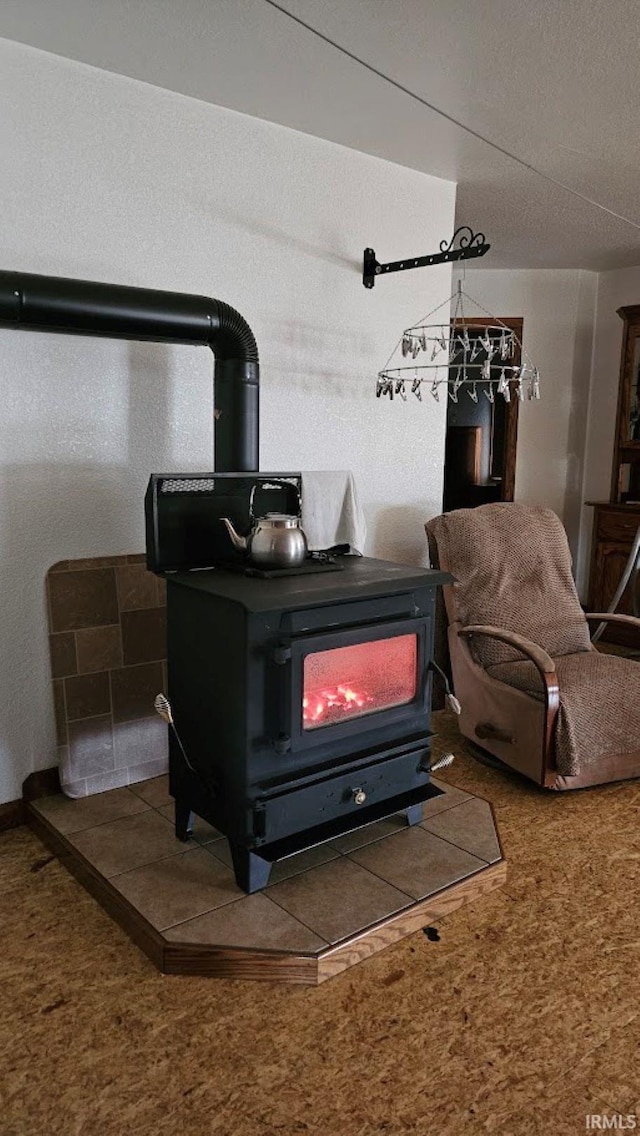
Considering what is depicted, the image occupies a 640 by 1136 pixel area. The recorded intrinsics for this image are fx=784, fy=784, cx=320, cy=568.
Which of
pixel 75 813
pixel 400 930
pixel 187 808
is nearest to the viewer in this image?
pixel 400 930

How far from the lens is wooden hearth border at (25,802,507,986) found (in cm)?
186

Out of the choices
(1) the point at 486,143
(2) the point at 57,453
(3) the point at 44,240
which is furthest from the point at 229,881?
(1) the point at 486,143

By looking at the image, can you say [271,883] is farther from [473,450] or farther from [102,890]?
[473,450]

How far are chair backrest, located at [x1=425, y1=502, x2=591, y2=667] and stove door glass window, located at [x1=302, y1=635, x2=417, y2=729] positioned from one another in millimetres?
896

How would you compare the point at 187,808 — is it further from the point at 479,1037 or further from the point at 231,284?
the point at 231,284

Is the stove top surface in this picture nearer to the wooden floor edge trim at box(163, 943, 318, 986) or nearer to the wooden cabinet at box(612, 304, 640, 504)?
the wooden floor edge trim at box(163, 943, 318, 986)

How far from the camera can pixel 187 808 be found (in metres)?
2.29

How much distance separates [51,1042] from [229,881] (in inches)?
23.1

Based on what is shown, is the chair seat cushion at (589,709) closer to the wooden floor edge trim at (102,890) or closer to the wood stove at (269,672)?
the wood stove at (269,672)

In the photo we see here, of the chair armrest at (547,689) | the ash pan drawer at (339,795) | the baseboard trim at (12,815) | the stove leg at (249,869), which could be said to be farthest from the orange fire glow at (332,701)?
the baseboard trim at (12,815)

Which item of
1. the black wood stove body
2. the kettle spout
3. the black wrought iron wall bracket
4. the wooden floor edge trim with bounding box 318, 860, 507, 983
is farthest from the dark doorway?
the wooden floor edge trim with bounding box 318, 860, 507, 983

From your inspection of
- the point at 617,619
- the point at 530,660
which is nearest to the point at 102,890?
the point at 530,660

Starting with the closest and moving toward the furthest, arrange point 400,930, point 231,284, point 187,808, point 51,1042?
point 51,1042
point 400,930
point 187,808
point 231,284

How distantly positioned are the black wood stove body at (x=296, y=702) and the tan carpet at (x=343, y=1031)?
0.37 metres
